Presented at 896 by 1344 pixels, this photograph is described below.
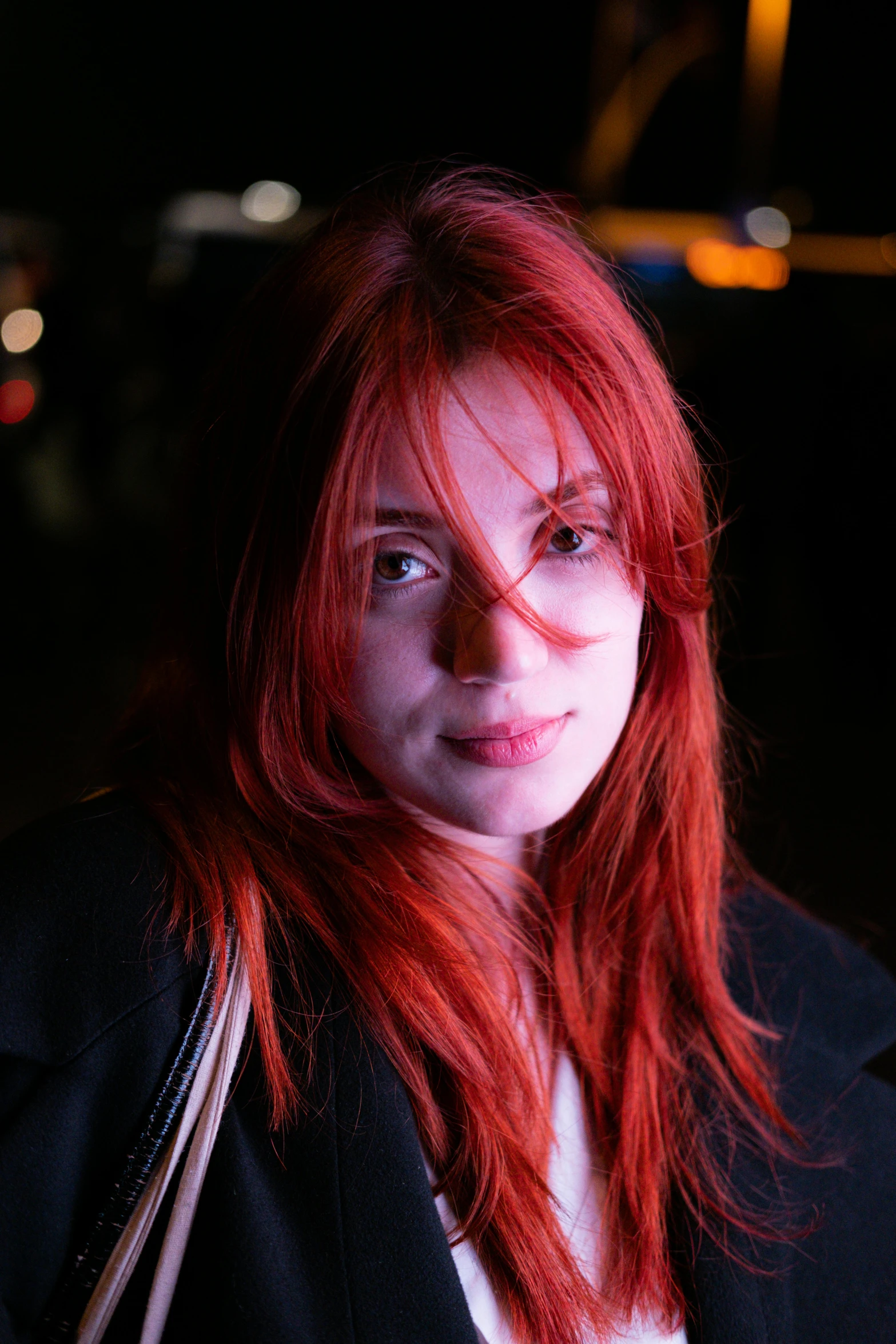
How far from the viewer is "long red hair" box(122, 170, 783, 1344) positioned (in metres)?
0.77

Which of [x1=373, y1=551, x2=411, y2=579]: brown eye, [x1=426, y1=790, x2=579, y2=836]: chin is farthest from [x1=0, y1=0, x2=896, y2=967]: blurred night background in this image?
[x1=373, y1=551, x2=411, y2=579]: brown eye

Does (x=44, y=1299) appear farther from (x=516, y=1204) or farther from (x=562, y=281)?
(x=562, y=281)

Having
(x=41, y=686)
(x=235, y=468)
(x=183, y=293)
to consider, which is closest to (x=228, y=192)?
(x=183, y=293)

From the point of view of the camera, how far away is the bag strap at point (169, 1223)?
72 cm

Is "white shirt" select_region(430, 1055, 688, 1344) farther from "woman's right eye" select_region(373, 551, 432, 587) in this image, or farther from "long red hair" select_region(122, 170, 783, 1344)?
"woman's right eye" select_region(373, 551, 432, 587)

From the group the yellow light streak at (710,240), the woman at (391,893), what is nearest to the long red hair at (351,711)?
the woman at (391,893)

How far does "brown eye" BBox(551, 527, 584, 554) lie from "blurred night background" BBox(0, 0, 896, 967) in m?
1.60

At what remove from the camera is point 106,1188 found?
76 centimetres

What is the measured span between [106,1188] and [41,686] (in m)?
2.50

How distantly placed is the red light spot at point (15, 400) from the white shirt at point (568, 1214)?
3.01 m

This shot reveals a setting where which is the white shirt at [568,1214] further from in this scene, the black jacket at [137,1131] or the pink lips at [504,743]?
the pink lips at [504,743]

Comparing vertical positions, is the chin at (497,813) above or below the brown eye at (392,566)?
below

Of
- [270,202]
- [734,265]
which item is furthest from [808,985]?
[270,202]

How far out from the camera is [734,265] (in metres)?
3.00
